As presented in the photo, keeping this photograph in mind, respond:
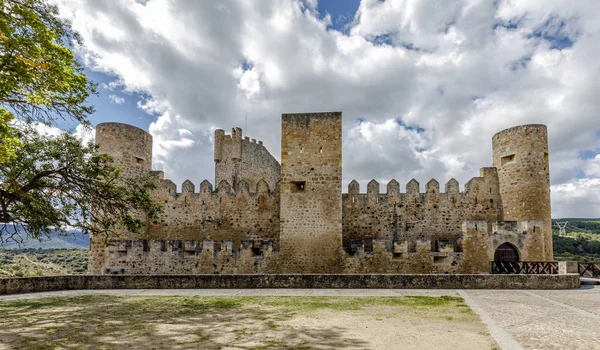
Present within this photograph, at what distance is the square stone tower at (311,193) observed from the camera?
47.5ft

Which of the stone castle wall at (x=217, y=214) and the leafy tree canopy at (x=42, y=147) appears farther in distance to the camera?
the stone castle wall at (x=217, y=214)

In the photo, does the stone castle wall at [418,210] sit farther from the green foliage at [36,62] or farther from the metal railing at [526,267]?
the green foliage at [36,62]

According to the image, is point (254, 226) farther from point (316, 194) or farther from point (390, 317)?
point (390, 317)

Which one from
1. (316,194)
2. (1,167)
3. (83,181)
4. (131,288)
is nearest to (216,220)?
(316,194)

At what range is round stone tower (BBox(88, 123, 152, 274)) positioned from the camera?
1553 centimetres

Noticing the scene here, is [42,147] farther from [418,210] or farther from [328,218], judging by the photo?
[418,210]

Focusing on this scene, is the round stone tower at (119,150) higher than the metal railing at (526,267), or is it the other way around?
the round stone tower at (119,150)

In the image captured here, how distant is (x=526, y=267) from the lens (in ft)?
44.2

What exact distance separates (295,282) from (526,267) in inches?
342

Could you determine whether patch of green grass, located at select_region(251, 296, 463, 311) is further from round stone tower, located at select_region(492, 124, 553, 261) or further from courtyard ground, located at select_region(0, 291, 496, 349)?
round stone tower, located at select_region(492, 124, 553, 261)

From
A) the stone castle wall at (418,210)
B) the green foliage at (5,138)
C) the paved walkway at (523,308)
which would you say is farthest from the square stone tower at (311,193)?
the green foliage at (5,138)

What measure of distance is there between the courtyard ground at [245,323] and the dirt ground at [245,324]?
0.04 feet

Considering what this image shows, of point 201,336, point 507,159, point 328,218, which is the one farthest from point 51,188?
point 507,159

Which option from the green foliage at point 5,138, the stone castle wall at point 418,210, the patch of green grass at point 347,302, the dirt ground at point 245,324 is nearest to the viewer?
the dirt ground at point 245,324
